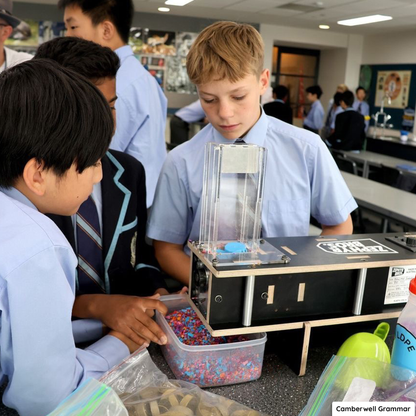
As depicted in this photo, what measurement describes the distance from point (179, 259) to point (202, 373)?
45 centimetres

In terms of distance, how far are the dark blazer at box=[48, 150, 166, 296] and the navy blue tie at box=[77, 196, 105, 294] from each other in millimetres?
17

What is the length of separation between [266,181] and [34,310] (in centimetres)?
74

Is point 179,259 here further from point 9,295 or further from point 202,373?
point 9,295

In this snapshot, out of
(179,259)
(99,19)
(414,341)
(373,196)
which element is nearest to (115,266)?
(179,259)

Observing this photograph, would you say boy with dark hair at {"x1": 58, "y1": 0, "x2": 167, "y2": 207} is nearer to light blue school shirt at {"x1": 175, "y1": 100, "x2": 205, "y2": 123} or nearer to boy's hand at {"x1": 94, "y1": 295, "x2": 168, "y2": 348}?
boy's hand at {"x1": 94, "y1": 295, "x2": 168, "y2": 348}

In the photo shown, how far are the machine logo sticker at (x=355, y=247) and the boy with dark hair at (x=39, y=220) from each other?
19.0 inches

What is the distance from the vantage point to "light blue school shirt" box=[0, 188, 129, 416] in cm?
64

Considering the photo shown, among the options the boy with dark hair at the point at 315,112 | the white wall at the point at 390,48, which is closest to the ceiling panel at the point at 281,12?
the boy with dark hair at the point at 315,112

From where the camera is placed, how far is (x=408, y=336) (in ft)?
2.44

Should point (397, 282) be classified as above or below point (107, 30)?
below

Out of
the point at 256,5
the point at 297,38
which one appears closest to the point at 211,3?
the point at 256,5

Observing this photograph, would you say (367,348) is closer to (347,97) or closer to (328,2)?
(347,97)

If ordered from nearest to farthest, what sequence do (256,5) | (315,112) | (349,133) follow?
(349,133), (256,5), (315,112)

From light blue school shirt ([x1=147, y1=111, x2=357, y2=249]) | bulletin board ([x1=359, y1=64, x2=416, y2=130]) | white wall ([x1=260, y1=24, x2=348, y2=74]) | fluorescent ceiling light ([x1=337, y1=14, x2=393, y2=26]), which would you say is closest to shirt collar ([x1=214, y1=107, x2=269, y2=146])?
light blue school shirt ([x1=147, y1=111, x2=357, y2=249])
